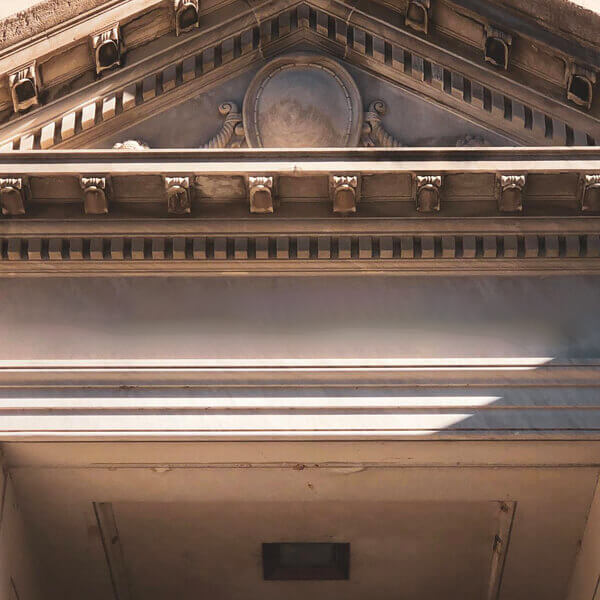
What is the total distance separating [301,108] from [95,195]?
6.41 ft

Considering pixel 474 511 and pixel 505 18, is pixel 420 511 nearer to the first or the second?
pixel 474 511

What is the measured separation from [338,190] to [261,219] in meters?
0.71

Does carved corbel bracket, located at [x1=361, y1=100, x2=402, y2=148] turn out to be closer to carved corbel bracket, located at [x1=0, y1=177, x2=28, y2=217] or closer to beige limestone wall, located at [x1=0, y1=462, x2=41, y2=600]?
carved corbel bracket, located at [x1=0, y1=177, x2=28, y2=217]

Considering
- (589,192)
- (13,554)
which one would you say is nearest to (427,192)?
(589,192)

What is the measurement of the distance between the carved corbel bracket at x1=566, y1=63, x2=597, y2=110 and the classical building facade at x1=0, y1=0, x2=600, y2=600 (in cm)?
2

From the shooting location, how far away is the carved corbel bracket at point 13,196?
10359mm

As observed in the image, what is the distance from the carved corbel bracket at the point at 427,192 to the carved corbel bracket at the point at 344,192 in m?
0.47

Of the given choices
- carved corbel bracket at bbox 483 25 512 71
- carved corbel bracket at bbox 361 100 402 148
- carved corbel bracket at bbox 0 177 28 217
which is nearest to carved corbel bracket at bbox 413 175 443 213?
carved corbel bracket at bbox 361 100 402 148

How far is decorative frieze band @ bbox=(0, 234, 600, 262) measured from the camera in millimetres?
10672

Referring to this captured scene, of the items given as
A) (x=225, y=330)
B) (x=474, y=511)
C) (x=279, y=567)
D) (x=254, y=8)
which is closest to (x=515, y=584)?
(x=474, y=511)

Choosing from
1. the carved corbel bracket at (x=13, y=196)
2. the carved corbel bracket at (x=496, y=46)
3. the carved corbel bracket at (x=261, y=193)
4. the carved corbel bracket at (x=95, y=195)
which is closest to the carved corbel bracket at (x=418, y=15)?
the carved corbel bracket at (x=496, y=46)

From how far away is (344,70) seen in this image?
11.4m

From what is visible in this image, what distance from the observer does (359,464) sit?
1036cm

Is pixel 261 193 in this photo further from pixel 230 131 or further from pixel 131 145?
pixel 131 145
